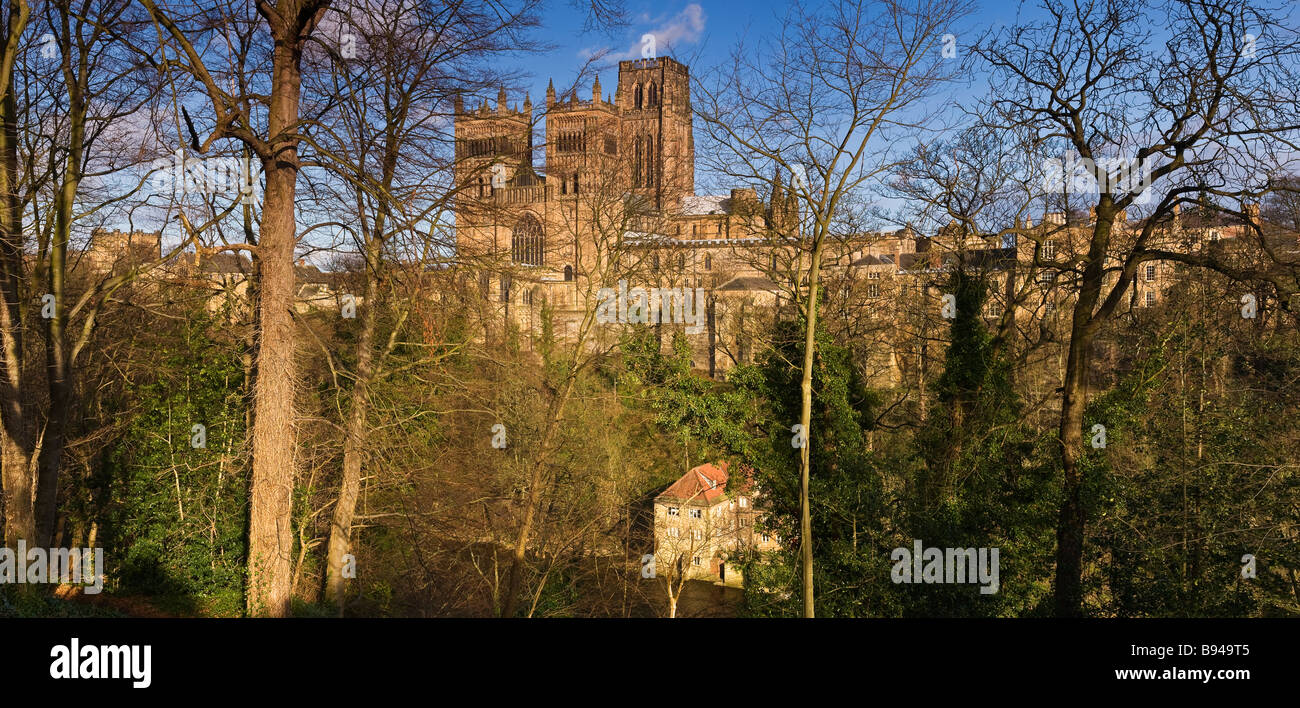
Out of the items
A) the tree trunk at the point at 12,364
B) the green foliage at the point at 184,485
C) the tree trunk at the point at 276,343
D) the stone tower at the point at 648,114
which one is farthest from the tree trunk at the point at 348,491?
the stone tower at the point at 648,114

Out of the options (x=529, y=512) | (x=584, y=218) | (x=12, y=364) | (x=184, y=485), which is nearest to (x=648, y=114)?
(x=584, y=218)

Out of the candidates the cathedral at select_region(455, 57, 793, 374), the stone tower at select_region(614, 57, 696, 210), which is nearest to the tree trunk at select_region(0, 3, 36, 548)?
the cathedral at select_region(455, 57, 793, 374)

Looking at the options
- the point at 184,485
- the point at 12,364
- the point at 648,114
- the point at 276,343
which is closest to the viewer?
the point at 276,343

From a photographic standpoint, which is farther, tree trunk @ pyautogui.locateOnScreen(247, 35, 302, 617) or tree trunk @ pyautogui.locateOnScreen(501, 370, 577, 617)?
tree trunk @ pyautogui.locateOnScreen(501, 370, 577, 617)

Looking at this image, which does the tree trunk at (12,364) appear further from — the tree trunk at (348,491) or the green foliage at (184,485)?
the tree trunk at (348,491)

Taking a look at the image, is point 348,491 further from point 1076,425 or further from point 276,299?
point 1076,425

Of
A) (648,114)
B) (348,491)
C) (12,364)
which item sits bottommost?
(348,491)

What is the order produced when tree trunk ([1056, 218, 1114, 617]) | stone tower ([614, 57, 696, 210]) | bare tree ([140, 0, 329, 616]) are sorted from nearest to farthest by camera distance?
1. bare tree ([140, 0, 329, 616])
2. tree trunk ([1056, 218, 1114, 617])
3. stone tower ([614, 57, 696, 210])

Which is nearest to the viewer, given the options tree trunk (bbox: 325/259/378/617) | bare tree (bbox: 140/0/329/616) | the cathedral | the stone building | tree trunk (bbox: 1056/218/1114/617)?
bare tree (bbox: 140/0/329/616)

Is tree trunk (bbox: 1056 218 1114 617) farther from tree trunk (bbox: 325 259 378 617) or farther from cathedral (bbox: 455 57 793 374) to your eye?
tree trunk (bbox: 325 259 378 617)

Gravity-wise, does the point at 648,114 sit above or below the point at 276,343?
above

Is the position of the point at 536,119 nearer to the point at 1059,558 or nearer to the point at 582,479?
the point at 582,479
